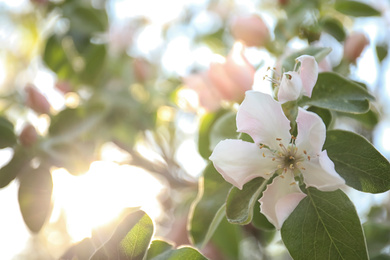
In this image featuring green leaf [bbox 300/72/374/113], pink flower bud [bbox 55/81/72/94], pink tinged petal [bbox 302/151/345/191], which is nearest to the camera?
pink tinged petal [bbox 302/151/345/191]

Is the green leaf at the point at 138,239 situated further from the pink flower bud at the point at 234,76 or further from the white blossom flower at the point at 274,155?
the pink flower bud at the point at 234,76

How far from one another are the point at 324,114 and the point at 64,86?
97cm

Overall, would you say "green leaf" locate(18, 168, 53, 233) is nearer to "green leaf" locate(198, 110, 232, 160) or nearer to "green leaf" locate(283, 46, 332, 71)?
"green leaf" locate(198, 110, 232, 160)

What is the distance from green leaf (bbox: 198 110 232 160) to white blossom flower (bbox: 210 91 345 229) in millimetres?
264

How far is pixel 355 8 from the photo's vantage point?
1.07 meters

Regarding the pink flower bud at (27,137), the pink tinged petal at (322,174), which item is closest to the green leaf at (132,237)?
the pink tinged petal at (322,174)

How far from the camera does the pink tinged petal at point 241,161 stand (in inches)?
23.4

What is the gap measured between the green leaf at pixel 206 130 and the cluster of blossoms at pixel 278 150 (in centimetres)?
26

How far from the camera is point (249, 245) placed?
1.37m

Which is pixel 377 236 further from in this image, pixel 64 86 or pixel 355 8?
pixel 64 86

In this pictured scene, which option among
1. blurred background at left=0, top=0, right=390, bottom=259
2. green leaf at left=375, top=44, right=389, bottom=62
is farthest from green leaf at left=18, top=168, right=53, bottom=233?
green leaf at left=375, top=44, right=389, bottom=62

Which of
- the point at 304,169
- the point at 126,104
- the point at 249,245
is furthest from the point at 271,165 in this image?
the point at 126,104

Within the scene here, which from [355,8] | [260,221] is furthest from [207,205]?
[355,8]

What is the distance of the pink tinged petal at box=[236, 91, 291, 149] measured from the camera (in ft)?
1.95
